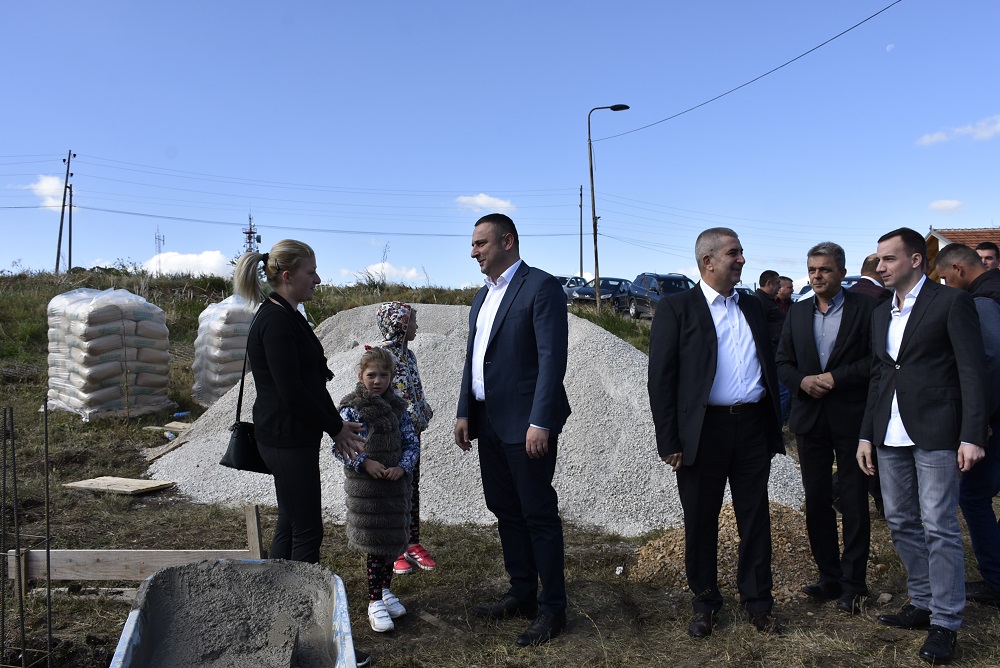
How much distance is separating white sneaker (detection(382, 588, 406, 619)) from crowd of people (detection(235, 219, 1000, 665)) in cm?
1

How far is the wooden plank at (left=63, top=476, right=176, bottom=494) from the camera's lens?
6660 mm

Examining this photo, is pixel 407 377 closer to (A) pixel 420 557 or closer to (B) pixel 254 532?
(A) pixel 420 557

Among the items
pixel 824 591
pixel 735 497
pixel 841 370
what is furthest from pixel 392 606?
pixel 841 370

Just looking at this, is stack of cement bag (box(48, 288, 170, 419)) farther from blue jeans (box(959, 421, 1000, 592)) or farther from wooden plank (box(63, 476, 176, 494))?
blue jeans (box(959, 421, 1000, 592))

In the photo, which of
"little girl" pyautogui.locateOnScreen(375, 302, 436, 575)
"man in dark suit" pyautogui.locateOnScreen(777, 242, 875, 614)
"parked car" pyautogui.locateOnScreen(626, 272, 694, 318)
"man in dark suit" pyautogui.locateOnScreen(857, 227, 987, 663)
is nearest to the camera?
"man in dark suit" pyautogui.locateOnScreen(857, 227, 987, 663)

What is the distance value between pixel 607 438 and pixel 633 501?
880 millimetres

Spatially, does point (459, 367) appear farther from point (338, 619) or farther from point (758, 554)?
point (338, 619)

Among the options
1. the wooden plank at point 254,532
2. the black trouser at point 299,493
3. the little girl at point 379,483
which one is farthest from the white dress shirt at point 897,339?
the wooden plank at point 254,532

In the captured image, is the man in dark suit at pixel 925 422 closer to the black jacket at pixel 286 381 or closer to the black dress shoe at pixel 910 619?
the black dress shoe at pixel 910 619

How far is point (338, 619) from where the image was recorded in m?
2.47

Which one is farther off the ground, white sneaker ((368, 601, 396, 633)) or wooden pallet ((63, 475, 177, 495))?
wooden pallet ((63, 475, 177, 495))

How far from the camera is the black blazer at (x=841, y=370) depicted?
12.4 ft

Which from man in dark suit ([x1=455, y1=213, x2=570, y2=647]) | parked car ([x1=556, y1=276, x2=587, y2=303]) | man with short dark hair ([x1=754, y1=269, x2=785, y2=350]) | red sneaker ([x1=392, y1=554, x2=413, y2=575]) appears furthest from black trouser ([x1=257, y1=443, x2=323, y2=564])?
parked car ([x1=556, y1=276, x2=587, y2=303])

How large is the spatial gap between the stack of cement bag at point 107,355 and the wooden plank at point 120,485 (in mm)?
3064
